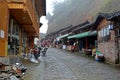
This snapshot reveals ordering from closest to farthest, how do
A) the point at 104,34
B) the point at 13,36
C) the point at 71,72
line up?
the point at 71,72, the point at 13,36, the point at 104,34

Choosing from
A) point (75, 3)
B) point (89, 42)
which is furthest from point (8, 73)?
point (75, 3)

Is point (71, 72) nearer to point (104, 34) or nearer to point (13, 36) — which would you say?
point (13, 36)

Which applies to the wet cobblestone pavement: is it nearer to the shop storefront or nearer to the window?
the shop storefront

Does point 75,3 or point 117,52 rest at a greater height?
point 75,3

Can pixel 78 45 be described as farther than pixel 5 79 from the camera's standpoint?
Yes

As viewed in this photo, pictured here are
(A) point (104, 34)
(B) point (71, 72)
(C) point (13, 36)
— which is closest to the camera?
(B) point (71, 72)

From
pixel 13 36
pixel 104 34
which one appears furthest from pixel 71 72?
pixel 104 34

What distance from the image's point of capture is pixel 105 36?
28.7 m

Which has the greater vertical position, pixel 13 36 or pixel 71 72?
pixel 13 36

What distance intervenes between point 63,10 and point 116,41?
243 feet

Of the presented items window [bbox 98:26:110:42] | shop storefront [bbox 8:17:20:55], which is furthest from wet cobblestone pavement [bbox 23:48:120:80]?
window [bbox 98:26:110:42]

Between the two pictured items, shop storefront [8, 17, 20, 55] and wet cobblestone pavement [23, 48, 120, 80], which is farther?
shop storefront [8, 17, 20, 55]

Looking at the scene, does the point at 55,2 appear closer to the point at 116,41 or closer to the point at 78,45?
the point at 78,45

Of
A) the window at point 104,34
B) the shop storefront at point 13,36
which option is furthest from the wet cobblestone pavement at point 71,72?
the window at point 104,34
